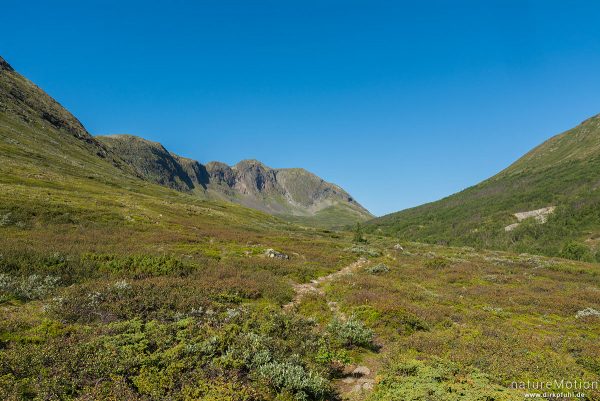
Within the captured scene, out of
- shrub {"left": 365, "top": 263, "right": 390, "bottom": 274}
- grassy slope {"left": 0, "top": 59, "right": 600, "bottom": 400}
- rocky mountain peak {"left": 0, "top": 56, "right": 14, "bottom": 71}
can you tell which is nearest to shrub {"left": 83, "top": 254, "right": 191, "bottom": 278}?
grassy slope {"left": 0, "top": 59, "right": 600, "bottom": 400}

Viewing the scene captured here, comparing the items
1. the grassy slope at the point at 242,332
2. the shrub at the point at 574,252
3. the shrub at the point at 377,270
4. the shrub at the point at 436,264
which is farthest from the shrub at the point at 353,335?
the shrub at the point at 574,252

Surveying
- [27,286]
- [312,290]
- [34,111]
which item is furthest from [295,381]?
[34,111]

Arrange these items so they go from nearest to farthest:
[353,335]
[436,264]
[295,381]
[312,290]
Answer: [295,381]
[353,335]
[312,290]
[436,264]

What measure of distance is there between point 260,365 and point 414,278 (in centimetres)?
2366

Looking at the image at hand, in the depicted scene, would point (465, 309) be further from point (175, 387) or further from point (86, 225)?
point (86, 225)

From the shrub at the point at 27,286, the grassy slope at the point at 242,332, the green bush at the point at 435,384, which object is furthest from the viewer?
the shrub at the point at 27,286

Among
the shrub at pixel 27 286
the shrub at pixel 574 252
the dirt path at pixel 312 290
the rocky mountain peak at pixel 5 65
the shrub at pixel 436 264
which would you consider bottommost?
the dirt path at pixel 312 290

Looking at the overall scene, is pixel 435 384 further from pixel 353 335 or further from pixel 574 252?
pixel 574 252

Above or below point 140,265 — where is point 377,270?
above

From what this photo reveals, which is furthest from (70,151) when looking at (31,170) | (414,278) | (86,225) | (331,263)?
(414,278)

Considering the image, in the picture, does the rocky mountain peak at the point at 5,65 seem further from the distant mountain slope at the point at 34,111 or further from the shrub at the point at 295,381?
the shrub at the point at 295,381

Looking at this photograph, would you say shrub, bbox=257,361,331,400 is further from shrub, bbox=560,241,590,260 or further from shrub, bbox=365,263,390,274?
shrub, bbox=560,241,590,260

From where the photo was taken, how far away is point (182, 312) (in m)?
13.2

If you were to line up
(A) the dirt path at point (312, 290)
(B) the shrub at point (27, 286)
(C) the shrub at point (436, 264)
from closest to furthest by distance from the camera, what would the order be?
(B) the shrub at point (27, 286) → (A) the dirt path at point (312, 290) → (C) the shrub at point (436, 264)
